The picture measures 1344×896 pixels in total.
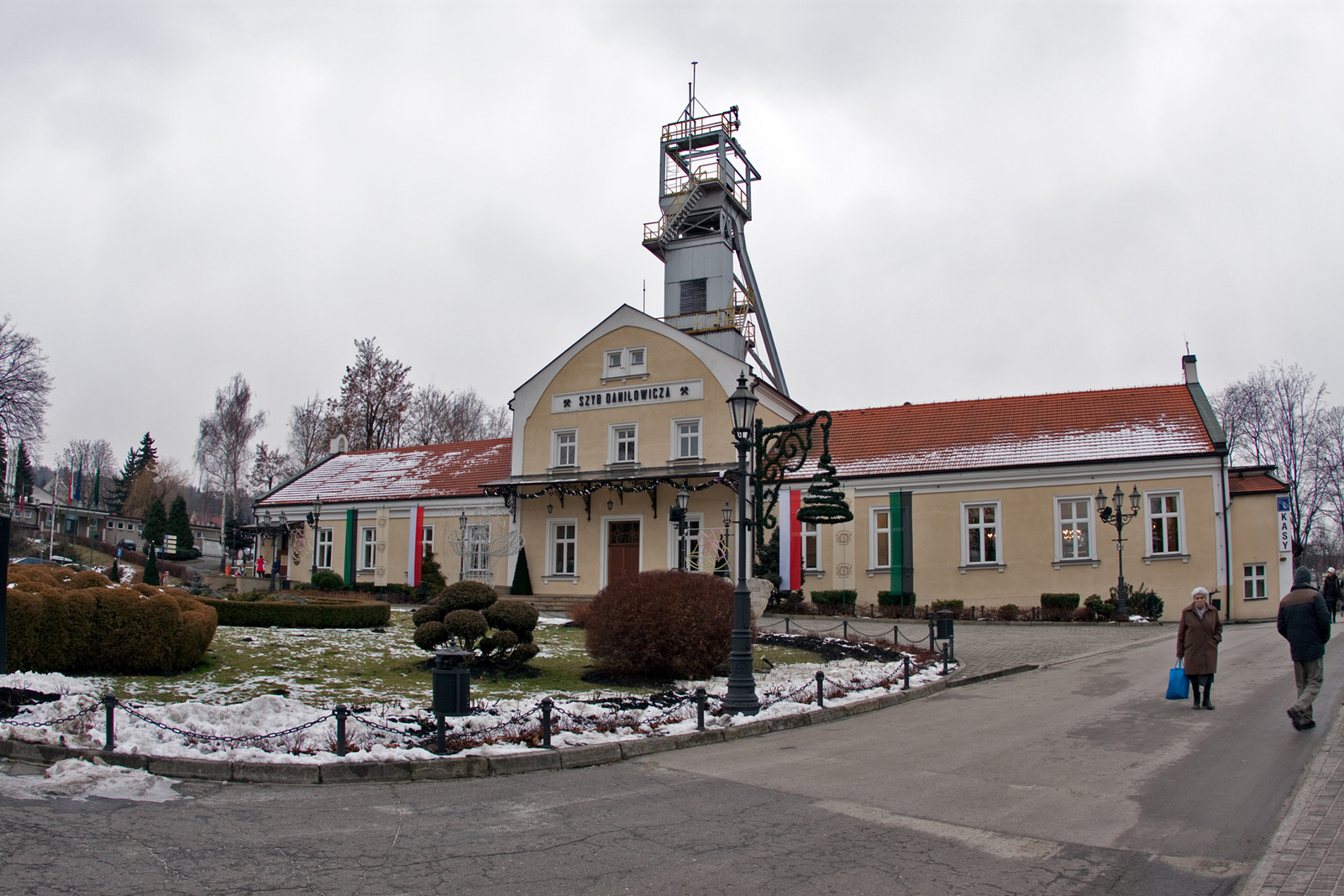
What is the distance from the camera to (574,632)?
22.3 meters

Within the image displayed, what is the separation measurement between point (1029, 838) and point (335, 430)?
50.5 m

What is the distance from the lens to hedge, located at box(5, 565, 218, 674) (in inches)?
476

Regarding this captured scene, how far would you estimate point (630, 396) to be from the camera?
34.0m

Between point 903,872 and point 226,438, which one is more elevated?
point 226,438

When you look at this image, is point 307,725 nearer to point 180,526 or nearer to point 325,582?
point 325,582

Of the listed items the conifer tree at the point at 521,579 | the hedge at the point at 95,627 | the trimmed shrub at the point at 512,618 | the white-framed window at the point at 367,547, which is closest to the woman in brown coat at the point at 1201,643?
the trimmed shrub at the point at 512,618

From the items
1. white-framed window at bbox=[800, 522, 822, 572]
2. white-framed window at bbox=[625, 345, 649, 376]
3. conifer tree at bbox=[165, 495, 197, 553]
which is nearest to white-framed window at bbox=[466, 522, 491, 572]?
white-framed window at bbox=[625, 345, 649, 376]

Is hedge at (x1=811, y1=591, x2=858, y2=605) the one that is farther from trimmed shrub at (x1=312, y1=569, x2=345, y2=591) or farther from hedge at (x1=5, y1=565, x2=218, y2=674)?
hedge at (x1=5, y1=565, x2=218, y2=674)

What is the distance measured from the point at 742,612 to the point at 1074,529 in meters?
19.9

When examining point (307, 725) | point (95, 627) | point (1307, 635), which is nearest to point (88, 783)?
point (307, 725)

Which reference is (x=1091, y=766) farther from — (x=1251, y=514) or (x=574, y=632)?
(x=1251, y=514)

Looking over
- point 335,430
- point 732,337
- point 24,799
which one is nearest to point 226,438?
point 335,430

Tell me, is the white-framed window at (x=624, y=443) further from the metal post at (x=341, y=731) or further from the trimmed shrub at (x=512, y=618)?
the metal post at (x=341, y=731)

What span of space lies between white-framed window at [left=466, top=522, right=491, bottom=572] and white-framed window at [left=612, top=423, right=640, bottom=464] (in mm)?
6255
